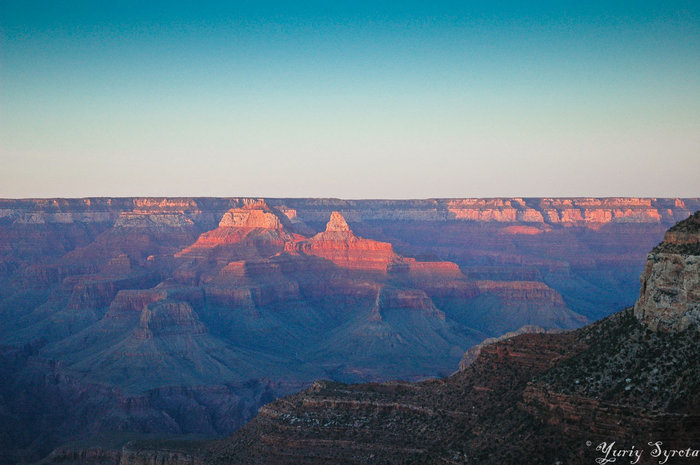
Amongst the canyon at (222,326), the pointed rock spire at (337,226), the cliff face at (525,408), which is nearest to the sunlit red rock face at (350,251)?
the canyon at (222,326)

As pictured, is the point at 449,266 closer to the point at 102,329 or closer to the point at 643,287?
the point at 102,329

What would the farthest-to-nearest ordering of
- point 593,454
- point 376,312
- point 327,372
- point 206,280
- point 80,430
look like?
point 206,280 < point 376,312 < point 327,372 < point 80,430 < point 593,454

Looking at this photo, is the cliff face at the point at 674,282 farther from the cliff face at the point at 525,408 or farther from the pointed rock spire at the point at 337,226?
the pointed rock spire at the point at 337,226

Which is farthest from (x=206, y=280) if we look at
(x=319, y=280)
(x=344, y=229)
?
(x=344, y=229)

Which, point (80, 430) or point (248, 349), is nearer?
point (80, 430)

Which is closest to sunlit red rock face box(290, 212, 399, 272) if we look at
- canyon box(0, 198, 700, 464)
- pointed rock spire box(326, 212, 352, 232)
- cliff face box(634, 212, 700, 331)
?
canyon box(0, 198, 700, 464)

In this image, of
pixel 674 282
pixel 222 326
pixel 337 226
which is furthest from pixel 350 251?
pixel 674 282

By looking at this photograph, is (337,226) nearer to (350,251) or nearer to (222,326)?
(350,251)

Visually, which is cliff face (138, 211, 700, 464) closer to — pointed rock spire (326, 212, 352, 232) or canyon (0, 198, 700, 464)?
canyon (0, 198, 700, 464)

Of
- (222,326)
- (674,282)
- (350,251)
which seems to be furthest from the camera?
(350,251)
